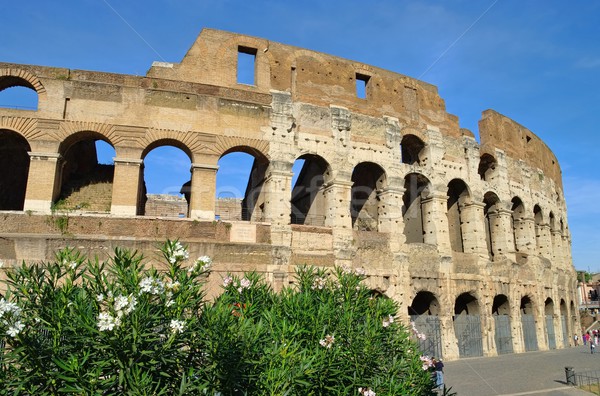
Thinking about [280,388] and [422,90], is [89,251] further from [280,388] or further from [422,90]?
[422,90]

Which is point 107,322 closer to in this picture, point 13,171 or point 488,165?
point 13,171

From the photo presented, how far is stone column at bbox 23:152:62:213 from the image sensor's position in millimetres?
12094

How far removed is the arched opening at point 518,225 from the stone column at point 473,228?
12.4ft

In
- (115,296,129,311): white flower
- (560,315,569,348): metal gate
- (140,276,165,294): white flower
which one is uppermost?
(140,276,165,294): white flower

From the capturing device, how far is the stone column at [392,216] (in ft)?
50.9

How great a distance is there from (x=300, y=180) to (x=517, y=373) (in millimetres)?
10489

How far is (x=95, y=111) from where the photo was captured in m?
13.0

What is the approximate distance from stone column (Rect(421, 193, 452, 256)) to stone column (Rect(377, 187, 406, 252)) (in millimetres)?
1613

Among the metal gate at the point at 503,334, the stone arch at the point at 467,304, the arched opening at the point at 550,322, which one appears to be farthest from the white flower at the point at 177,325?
the arched opening at the point at 550,322

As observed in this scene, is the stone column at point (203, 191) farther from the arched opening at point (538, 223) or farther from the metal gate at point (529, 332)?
the arched opening at point (538, 223)

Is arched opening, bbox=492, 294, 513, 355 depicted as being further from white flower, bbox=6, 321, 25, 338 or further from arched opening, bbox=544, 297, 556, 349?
white flower, bbox=6, 321, 25, 338

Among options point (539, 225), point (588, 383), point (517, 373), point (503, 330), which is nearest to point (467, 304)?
point (503, 330)

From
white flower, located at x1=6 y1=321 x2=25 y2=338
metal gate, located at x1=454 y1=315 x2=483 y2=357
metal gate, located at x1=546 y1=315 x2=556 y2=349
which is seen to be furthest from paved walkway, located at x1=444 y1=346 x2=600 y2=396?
white flower, located at x1=6 y1=321 x2=25 y2=338

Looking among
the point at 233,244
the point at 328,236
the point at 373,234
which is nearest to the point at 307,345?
the point at 233,244
